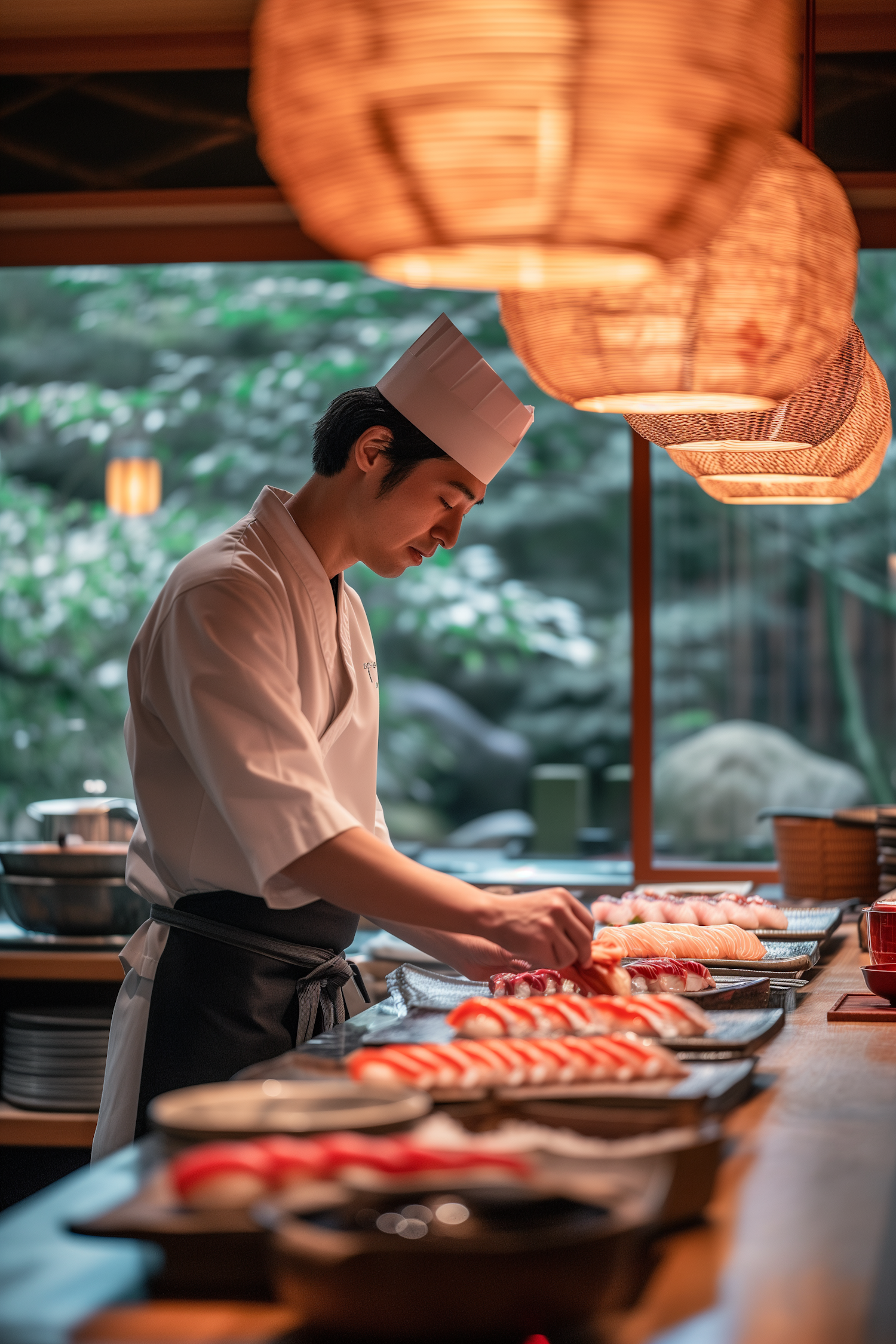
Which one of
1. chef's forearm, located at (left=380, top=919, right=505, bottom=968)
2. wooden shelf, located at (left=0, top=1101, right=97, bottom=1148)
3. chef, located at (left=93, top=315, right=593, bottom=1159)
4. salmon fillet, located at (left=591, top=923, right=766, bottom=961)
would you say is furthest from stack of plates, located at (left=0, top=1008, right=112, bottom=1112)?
salmon fillet, located at (left=591, top=923, right=766, bottom=961)

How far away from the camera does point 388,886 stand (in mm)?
1702

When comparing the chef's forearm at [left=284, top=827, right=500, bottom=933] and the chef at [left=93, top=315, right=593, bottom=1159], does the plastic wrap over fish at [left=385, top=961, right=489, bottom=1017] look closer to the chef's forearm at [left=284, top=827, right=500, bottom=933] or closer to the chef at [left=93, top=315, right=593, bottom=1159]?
the chef at [left=93, top=315, right=593, bottom=1159]

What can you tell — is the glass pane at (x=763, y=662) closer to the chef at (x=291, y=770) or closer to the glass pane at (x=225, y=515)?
the glass pane at (x=225, y=515)

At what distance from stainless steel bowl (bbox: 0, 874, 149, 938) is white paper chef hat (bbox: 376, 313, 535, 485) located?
5.16 ft

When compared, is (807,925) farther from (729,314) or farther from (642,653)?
(642,653)

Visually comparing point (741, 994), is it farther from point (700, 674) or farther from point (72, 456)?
point (72, 456)

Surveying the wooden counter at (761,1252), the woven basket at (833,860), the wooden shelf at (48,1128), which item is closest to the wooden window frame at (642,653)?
the woven basket at (833,860)

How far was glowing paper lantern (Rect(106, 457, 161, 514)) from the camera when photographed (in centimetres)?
429

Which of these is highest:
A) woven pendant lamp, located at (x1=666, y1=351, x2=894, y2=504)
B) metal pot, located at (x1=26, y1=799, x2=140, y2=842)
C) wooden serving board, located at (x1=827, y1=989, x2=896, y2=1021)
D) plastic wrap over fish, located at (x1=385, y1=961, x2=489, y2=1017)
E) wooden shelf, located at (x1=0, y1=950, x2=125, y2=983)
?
woven pendant lamp, located at (x1=666, y1=351, x2=894, y2=504)

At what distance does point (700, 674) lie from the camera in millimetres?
3947

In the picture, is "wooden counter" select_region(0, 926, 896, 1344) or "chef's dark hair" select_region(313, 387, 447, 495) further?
"chef's dark hair" select_region(313, 387, 447, 495)

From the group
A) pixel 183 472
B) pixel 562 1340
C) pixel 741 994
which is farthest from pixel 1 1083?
pixel 562 1340

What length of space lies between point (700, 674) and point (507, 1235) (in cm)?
317

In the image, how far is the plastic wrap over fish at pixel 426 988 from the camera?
1.92 metres
